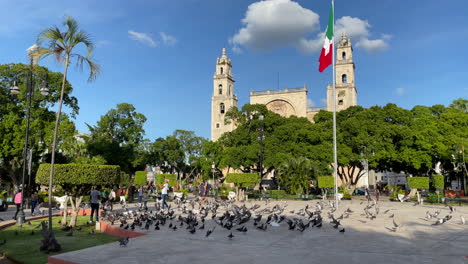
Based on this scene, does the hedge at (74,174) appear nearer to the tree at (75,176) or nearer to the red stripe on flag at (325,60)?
the tree at (75,176)

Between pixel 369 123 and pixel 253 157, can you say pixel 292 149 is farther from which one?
pixel 369 123

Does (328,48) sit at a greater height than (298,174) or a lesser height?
greater

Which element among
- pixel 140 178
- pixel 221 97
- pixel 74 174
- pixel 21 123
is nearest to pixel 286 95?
pixel 221 97

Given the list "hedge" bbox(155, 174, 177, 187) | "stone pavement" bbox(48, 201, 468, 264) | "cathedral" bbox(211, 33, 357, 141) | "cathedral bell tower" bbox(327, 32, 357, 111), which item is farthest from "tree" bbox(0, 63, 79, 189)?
"cathedral bell tower" bbox(327, 32, 357, 111)

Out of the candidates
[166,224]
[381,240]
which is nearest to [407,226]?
[381,240]

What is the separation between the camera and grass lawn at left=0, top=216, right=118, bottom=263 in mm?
7801

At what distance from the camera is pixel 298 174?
31297 millimetres

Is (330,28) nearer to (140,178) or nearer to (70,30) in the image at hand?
(70,30)

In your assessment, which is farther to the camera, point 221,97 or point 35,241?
point 221,97

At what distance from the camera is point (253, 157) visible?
119ft

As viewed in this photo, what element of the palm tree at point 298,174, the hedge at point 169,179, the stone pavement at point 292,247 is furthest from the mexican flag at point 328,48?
the hedge at point 169,179

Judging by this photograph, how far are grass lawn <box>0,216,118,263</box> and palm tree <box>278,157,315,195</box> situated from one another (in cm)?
2149

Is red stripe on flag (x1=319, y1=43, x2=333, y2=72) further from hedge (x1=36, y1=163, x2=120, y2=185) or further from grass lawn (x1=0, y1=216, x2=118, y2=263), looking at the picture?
grass lawn (x1=0, y1=216, x2=118, y2=263)

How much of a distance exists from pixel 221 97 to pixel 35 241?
53308 millimetres
